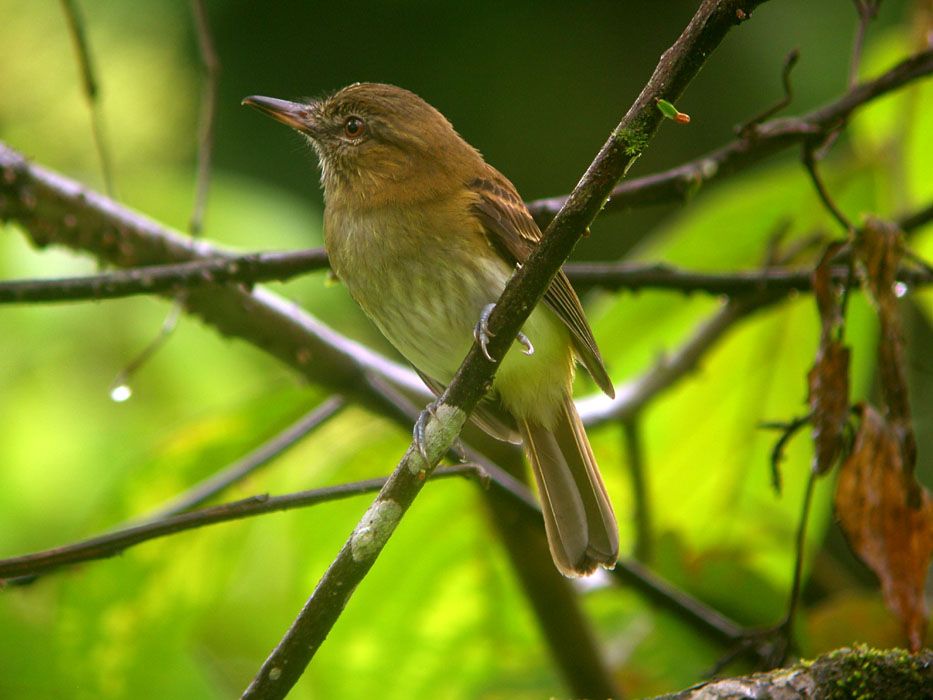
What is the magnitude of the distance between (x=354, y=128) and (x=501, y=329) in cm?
167

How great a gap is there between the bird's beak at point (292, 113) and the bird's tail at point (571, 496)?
1.06m

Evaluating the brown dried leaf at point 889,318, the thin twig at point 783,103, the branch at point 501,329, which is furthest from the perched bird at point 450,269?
the branch at point 501,329

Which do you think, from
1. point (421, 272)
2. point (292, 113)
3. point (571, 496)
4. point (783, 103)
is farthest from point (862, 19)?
point (292, 113)

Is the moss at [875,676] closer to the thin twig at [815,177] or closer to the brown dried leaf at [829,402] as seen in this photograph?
the brown dried leaf at [829,402]

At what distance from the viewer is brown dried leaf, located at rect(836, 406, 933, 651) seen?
2334 mm

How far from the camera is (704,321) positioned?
3553mm

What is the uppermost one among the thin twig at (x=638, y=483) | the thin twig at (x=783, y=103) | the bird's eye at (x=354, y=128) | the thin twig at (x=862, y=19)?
→ the bird's eye at (x=354, y=128)

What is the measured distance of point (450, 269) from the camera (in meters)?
2.96

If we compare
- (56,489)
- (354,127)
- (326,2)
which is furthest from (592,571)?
(326,2)

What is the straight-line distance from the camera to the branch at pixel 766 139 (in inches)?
106

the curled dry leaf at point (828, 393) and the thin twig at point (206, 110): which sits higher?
the thin twig at point (206, 110)

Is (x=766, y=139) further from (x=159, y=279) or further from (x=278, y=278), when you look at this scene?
(x=159, y=279)

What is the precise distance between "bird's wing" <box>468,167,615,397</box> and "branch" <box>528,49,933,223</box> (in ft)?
1.04

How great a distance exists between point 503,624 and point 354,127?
1528 millimetres
